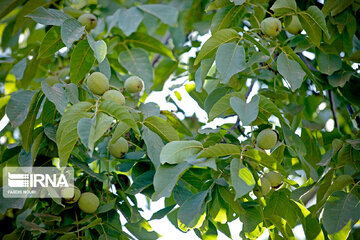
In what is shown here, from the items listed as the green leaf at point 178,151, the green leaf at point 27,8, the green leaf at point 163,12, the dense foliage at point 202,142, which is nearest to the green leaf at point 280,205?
the dense foliage at point 202,142

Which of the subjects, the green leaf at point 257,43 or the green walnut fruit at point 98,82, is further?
the green walnut fruit at point 98,82

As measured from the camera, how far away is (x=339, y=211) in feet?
4.20

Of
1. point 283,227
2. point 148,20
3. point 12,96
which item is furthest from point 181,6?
point 283,227

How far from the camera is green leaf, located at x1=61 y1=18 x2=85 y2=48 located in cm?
129

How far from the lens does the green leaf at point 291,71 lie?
129cm

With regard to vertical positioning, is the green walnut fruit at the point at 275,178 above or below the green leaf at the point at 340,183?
above

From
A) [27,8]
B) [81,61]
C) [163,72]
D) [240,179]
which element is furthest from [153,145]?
[163,72]

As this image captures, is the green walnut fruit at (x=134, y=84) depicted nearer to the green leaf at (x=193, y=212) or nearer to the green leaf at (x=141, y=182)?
the green leaf at (x=141, y=182)

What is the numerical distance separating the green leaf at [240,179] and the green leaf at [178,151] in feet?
0.37

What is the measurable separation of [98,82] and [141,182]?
0.33 metres

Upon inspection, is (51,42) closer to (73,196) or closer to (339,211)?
(73,196)

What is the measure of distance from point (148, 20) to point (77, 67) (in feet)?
2.45

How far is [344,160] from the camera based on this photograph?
1476 millimetres

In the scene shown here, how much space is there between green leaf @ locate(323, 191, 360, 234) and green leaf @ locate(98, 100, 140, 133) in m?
0.60
